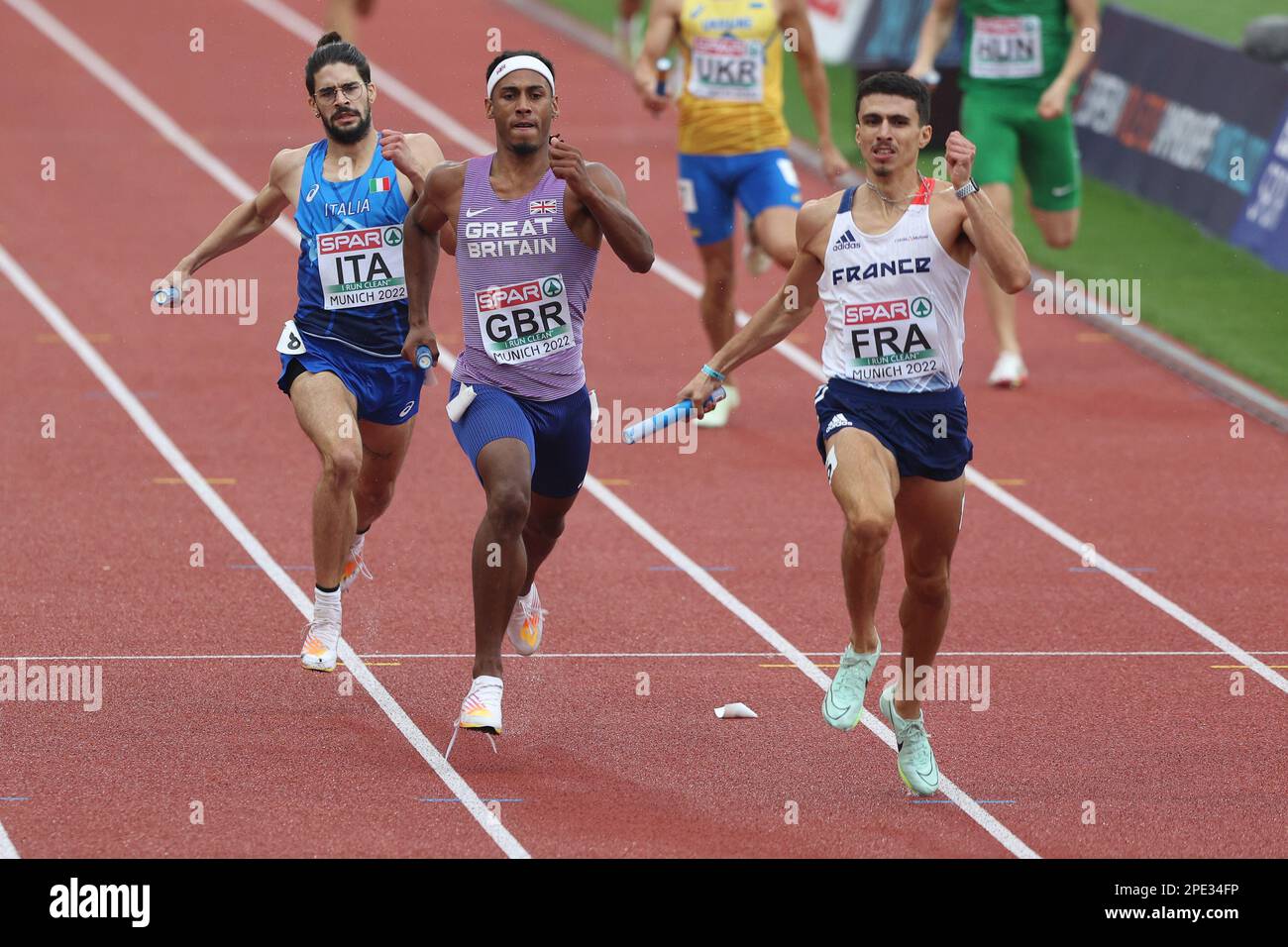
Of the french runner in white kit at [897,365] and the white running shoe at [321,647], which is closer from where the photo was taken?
the french runner in white kit at [897,365]

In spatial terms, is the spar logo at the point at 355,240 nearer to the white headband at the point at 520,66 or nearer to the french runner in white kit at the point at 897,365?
the white headband at the point at 520,66

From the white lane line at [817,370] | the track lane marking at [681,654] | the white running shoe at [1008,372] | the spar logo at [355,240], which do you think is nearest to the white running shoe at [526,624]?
the track lane marking at [681,654]

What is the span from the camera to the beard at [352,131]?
8336 millimetres

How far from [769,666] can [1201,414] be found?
516 cm

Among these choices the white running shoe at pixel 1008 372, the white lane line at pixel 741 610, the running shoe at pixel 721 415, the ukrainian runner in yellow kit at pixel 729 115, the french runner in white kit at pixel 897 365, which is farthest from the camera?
the white running shoe at pixel 1008 372

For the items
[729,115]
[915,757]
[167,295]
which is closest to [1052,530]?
[729,115]

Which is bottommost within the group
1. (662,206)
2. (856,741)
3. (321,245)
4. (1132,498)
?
(856,741)

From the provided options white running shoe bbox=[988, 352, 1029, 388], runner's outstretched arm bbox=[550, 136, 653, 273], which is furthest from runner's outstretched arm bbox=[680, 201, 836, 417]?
white running shoe bbox=[988, 352, 1029, 388]

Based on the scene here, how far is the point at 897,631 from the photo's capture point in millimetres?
9195

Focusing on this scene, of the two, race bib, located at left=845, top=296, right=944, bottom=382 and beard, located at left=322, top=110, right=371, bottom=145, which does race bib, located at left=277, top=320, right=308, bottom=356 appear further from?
race bib, located at left=845, top=296, right=944, bottom=382

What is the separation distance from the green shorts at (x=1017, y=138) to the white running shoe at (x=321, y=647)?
6147mm

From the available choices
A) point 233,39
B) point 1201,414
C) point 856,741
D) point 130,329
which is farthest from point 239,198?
point 856,741

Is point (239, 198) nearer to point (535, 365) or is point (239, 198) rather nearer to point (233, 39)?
point (233, 39)

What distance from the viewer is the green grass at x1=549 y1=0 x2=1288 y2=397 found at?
46.4 feet
